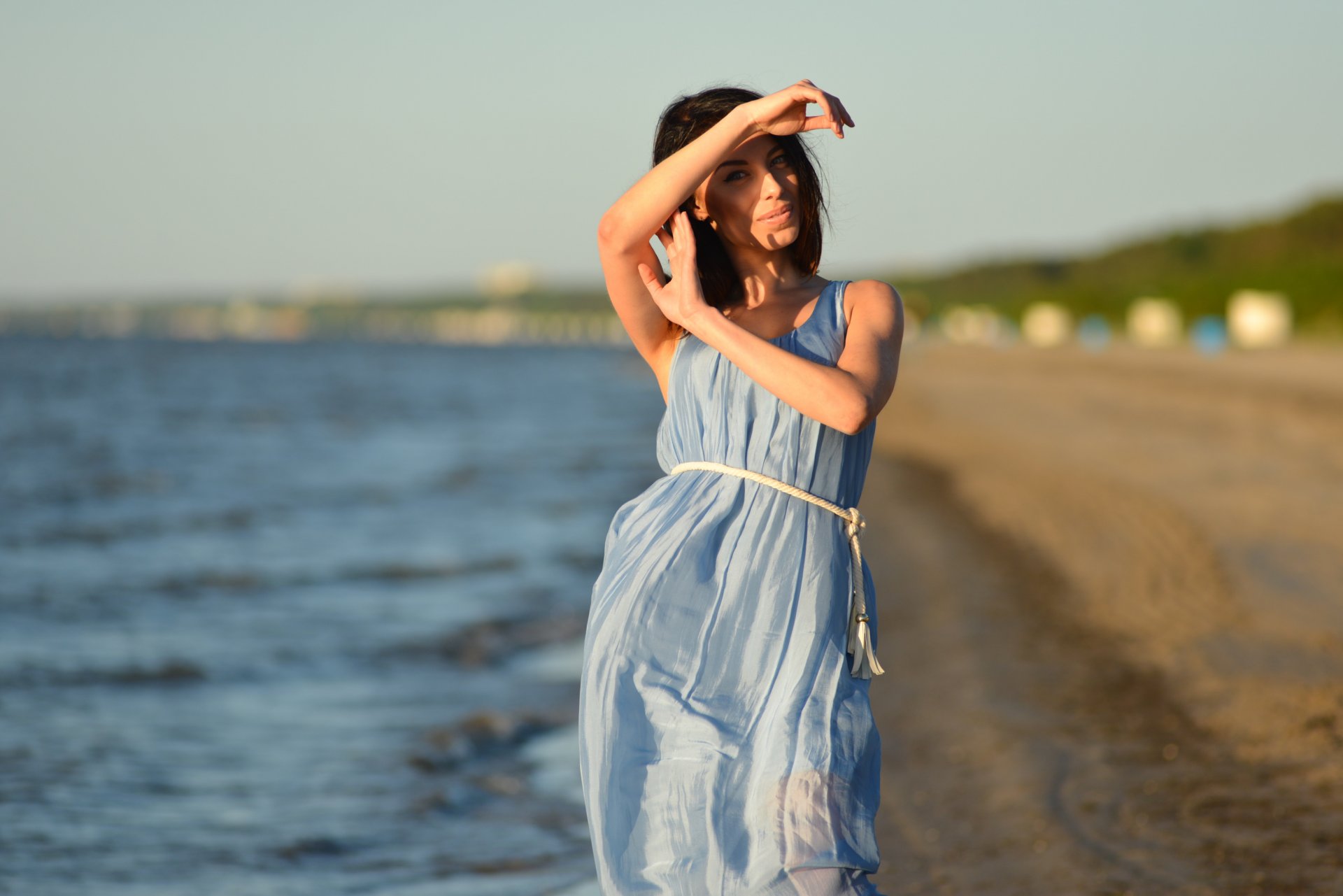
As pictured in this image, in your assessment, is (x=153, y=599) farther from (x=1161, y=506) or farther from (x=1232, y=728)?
(x=1232, y=728)

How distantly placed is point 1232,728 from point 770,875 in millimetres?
3648

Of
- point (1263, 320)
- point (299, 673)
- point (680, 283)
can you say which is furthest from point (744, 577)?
point (1263, 320)

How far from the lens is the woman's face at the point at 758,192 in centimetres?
238

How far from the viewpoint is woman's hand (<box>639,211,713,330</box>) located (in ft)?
7.52

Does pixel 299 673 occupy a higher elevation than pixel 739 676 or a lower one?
lower

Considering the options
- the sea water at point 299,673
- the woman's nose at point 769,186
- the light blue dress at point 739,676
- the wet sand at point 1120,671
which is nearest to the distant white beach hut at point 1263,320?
the sea water at point 299,673

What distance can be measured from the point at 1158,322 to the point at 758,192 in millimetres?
49195

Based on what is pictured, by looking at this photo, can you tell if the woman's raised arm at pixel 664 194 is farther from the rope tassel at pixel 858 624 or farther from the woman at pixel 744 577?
the rope tassel at pixel 858 624

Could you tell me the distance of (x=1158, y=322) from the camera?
48.4 metres

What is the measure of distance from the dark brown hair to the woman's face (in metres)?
0.02

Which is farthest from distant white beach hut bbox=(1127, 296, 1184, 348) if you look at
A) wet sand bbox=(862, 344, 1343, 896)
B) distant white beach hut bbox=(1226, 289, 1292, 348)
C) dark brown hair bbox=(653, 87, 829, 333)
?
dark brown hair bbox=(653, 87, 829, 333)

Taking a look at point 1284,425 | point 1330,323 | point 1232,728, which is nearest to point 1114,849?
point 1232,728

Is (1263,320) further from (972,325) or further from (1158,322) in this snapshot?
(972,325)

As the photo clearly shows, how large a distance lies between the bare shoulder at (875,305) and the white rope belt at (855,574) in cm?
31
